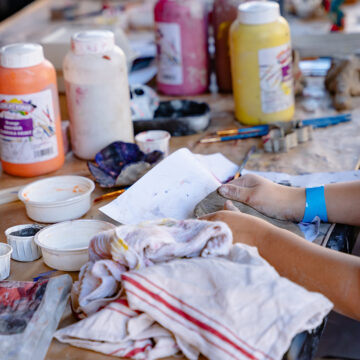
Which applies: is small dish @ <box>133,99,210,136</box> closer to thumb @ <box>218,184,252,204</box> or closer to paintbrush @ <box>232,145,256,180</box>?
paintbrush @ <box>232,145,256,180</box>

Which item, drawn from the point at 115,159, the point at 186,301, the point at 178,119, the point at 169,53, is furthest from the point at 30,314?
the point at 169,53

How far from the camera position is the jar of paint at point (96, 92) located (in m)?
1.44

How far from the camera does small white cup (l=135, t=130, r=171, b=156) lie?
1.49m

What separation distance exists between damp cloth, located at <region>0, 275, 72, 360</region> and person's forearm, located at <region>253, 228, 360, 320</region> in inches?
14.4

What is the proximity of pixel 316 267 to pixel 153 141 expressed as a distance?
66cm

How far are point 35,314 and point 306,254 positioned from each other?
46cm

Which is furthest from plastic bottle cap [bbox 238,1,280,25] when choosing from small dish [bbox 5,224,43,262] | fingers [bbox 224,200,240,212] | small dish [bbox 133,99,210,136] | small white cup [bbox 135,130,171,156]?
small dish [bbox 5,224,43,262]

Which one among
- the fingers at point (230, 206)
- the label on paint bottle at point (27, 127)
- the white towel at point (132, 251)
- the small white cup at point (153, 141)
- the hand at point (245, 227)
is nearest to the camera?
the white towel at point (132, 251)

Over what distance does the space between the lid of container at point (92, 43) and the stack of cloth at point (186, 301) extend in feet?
2.16

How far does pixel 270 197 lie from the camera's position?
1.21 m

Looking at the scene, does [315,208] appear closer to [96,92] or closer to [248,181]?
[248,181]

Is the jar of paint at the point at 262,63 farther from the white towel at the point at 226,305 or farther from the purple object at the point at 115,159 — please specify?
the white towel at the point at 226,305

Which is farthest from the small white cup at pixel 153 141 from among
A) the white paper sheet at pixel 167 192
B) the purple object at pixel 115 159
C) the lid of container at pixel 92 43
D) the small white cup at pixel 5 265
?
the small white cup at pixel 5 265

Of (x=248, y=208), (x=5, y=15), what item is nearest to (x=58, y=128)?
(x=248, y=208)
